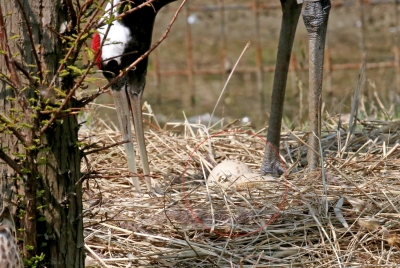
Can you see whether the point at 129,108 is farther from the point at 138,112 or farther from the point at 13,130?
the point at 13,130

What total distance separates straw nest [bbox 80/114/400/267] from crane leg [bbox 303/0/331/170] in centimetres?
21

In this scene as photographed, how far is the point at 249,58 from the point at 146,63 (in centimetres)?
749

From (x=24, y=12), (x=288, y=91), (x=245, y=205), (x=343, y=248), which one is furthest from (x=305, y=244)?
(x=288, y=91)

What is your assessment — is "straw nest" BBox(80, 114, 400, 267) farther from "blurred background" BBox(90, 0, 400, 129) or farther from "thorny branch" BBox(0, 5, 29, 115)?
"blurred background" BBox(90, 0, 400, 129)

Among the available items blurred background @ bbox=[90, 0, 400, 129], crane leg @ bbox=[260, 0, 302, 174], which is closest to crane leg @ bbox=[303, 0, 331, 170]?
crane leg @ bbox=[260, 0, 302, 174]

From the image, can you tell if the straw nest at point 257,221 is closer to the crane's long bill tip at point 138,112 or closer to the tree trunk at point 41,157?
the crane's long bill tip at point 138,112

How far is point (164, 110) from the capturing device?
8164mm

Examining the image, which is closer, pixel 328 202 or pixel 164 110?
pixel 328 202

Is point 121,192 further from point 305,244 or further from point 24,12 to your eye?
point 24,12

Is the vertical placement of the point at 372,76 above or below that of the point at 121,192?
below

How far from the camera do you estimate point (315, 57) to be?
3.51m

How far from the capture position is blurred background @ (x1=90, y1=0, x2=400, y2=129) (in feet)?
26.5

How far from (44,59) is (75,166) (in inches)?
12.7

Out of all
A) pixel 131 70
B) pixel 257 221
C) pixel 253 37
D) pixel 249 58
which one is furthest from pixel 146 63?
pixel 253 37
